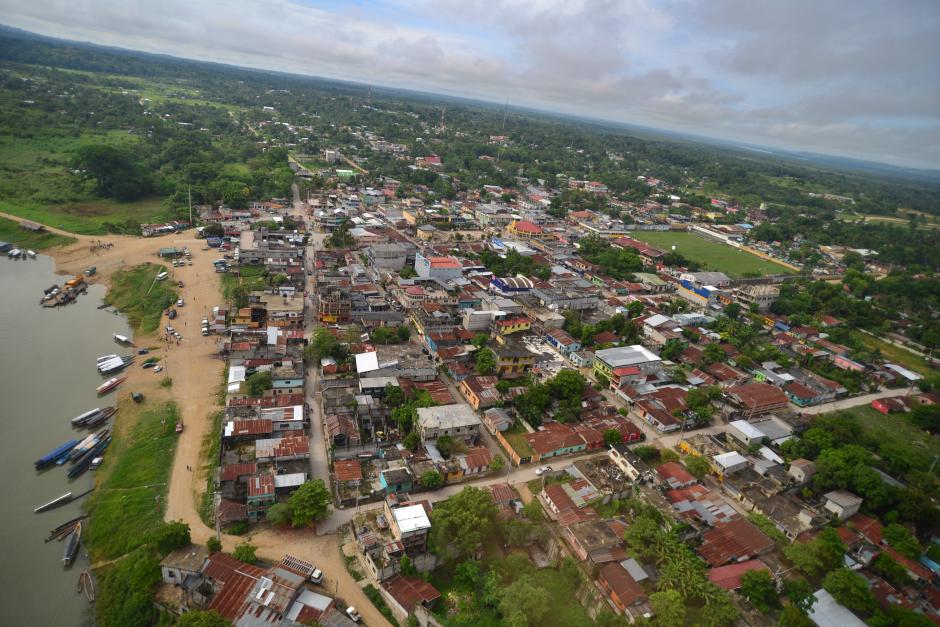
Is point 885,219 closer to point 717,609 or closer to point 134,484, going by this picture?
point 717,609

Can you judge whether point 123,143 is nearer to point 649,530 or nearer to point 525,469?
point 525,469

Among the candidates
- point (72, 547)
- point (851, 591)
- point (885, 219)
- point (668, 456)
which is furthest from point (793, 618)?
point (885, 219)

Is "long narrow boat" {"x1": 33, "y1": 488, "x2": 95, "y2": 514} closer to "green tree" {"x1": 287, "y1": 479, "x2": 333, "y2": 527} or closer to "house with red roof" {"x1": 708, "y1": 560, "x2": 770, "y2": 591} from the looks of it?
"green tree" {"x1": 287, "y1": 479, "x2": 333, "y2": 527}

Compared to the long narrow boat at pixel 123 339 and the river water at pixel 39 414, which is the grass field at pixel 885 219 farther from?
the river water at pixel 39 414

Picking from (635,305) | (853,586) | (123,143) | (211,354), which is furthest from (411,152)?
(853,586)

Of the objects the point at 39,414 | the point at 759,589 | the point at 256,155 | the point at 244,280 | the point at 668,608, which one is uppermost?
the point at 256,155

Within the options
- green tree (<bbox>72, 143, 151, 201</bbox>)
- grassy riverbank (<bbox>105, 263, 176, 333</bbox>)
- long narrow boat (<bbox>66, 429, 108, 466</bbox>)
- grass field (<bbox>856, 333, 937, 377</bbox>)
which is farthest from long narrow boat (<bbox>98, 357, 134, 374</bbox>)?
grass field (<bbox>856, 333, 937, 377</bbox>)

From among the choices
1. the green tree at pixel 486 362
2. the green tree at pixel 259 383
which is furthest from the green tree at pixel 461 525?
the green tree at pixel 259 383
